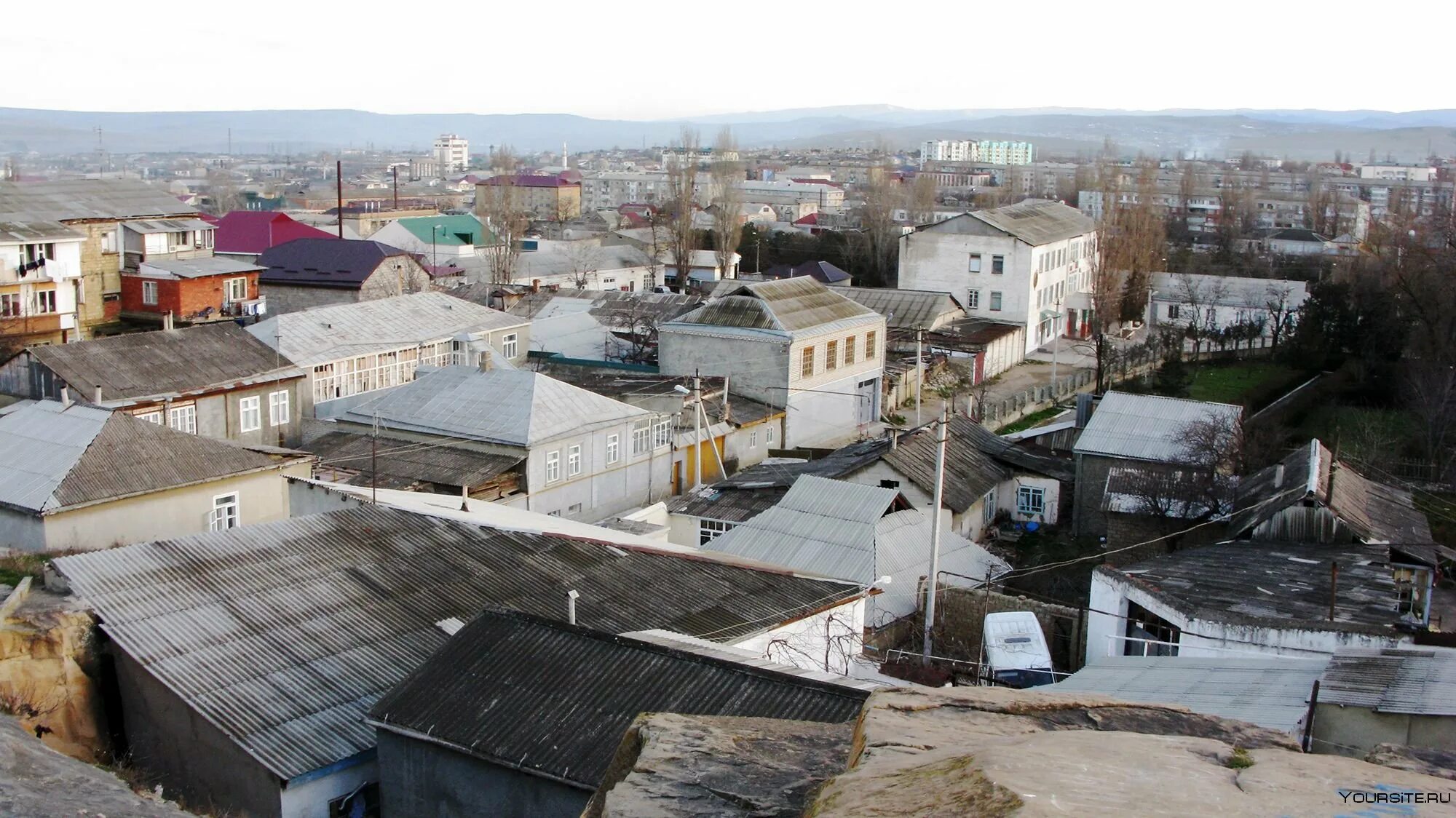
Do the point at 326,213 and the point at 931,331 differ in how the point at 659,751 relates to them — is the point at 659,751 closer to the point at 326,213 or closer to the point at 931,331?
the point at 931,331

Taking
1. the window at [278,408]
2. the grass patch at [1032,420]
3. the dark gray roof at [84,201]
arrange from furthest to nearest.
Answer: the dark gray roof at [84,201] < the grass patch at [1032,420] < the window at [278,408]

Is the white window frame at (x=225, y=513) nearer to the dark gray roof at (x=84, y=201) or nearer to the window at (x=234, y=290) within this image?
the window at (x=234, y=290)

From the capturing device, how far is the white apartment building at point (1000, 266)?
42.9 metres

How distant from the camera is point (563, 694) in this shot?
354 inches

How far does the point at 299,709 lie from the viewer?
997 centimetres

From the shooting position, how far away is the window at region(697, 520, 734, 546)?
20422mm

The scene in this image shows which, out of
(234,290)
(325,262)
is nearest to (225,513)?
(234,290)

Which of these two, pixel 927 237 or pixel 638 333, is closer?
pixel 638 333

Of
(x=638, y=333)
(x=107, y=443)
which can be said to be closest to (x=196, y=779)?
(x=107, y=443)

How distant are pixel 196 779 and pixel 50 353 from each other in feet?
49.8

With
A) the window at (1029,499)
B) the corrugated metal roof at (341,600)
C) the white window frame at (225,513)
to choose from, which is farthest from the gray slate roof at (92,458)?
the window at (1029,499)

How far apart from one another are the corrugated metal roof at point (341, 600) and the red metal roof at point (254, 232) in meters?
Answer: 39.3

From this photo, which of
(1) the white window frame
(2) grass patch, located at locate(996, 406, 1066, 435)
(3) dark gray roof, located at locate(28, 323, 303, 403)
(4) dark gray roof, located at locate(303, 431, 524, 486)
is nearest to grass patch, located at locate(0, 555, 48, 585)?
(1) the white window frame

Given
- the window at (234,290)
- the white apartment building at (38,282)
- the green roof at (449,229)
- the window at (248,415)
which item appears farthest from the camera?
the green roof at (449,229)
